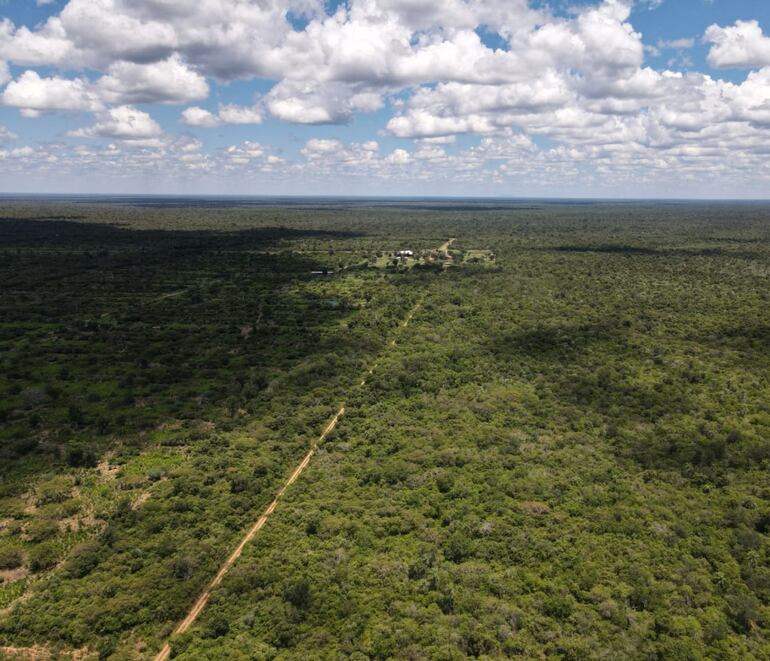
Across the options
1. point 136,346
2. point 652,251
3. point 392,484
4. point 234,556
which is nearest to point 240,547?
point 234,556

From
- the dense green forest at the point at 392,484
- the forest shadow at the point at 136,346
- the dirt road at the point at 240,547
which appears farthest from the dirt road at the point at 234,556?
the forest shadow at the point at 136,346

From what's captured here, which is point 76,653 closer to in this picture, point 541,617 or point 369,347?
point 541,617

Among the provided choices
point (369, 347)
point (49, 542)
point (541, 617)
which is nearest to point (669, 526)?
point (541, 617)

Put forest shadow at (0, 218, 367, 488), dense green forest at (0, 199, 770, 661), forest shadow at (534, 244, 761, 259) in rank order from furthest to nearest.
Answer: forest shadow at (534, 244, 761, 259) < forest shadow at (0, 218, 367, 488) < dense green forest at (0, 199, 770, 661)

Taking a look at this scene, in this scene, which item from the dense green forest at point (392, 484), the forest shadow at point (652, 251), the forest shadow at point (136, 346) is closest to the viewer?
the dense green forest at point (392, 484)

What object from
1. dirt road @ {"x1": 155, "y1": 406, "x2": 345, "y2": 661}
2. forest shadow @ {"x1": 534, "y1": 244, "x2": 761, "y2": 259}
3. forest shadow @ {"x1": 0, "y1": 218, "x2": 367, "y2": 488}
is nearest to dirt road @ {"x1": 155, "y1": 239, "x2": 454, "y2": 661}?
dirt road @ {"x1": 155, "y1": 406, "x2": 345, "y2": 661}

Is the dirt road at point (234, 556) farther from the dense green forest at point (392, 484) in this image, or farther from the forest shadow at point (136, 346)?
the forest shadow at point (136, 346)

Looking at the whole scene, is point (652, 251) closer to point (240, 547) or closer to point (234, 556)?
point (240, 547)

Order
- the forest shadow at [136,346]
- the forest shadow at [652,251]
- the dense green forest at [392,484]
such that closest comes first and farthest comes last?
1. the dense green forest at [392,484]
2. the forest shadow at [136,346]
3. the forest shadow at [652,251]

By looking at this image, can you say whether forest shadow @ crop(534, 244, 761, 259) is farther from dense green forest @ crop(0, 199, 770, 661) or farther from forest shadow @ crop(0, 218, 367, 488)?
forest shadow @ crop(0, 218, 367, 488)
